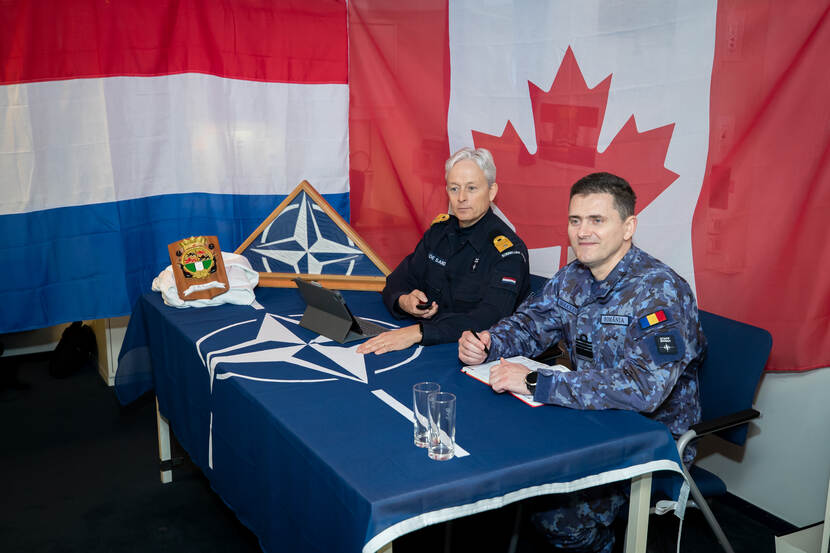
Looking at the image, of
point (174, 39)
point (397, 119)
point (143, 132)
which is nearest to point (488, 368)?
point (397, 119)

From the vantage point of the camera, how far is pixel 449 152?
3.40m

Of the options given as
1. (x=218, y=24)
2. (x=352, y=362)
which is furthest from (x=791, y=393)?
(x=218, y=24)

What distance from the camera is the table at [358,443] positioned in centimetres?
143

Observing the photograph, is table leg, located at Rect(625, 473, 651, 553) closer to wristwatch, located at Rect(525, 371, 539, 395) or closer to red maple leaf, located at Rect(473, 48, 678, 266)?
wristwatch, located at Rect(525, 371, 539, 395)

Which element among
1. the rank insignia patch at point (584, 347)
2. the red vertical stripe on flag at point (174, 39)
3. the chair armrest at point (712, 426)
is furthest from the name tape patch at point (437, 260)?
the red vertical stripe on flag at point (174, 39)

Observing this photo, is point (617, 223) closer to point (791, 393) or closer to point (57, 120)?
point (791, 393)

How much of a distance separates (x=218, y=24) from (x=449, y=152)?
131cm

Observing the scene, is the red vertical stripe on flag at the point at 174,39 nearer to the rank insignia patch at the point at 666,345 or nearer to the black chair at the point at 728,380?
the black chair at the point at 728,380

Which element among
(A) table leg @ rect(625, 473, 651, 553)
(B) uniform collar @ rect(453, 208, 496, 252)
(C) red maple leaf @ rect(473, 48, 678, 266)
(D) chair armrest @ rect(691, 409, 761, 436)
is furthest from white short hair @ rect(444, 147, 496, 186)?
(A) table leg @ rect(625, 473, 651, 553)

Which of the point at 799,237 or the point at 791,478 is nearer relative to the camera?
the point at 799,237

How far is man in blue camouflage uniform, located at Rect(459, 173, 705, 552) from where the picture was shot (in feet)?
5.86

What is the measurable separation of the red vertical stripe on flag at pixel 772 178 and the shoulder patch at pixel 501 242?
662mm

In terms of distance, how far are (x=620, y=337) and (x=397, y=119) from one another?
2.03 metres

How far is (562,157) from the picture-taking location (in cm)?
289
